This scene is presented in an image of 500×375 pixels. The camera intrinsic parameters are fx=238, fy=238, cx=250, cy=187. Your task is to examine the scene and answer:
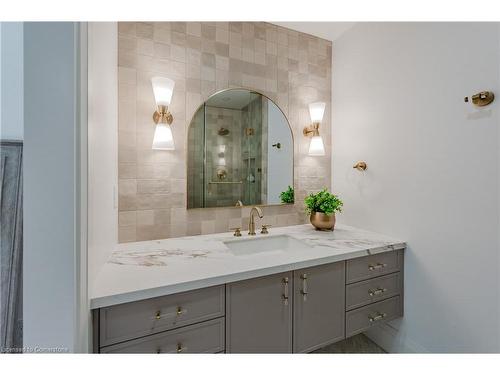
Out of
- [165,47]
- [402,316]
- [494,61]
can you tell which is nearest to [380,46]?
→ [494,61]

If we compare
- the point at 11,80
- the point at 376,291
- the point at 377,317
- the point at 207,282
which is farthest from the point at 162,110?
the point at 377,317

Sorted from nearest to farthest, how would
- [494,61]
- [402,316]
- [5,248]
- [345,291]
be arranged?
[5,248], [494,61], [345,291], [402,316]

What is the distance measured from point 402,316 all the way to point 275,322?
3.12 ft

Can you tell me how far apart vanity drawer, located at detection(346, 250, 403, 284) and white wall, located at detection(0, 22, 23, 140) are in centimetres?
157

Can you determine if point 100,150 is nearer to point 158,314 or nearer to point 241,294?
point 158,314

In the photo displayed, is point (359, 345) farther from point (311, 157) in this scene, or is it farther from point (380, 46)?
point (380, 46)

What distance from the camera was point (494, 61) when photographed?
1102mm

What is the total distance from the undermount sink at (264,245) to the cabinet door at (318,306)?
0.83 feet

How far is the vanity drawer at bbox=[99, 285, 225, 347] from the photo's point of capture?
0.85 metres

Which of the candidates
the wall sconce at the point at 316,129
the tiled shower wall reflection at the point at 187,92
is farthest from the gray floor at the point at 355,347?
the wall sconce at the point at 316,129

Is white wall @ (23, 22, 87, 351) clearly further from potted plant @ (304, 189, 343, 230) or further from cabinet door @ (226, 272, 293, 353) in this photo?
potted plant @ (304, 189, 343, 230)

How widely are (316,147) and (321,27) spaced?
96 cm

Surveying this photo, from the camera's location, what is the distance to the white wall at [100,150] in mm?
810

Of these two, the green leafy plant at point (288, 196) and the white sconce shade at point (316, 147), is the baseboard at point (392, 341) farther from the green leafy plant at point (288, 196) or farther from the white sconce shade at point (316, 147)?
the white sconce shade at point (316, 147)
